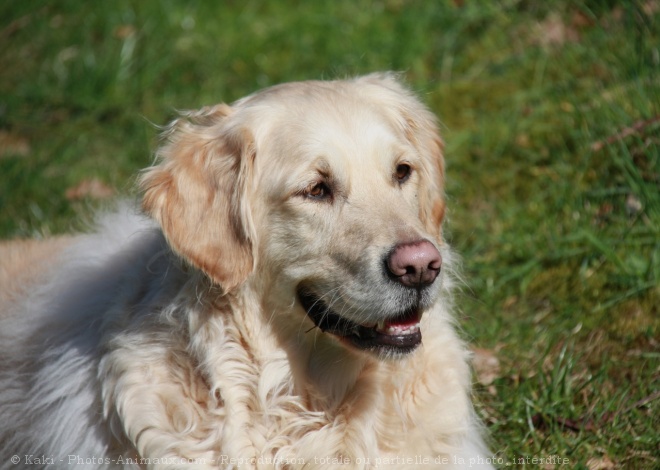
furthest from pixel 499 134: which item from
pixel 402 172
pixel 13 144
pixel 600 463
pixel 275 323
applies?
pixel 13 144

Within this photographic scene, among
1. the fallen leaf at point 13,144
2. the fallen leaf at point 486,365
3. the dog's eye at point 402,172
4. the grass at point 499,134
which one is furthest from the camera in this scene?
the fallen leaf at point 13,144

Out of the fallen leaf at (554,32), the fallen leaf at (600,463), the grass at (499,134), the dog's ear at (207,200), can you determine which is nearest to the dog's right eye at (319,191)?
the dog's ear at (207,200)

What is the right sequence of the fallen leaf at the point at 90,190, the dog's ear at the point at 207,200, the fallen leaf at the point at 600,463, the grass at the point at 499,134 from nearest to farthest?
the dog's ear at the point at 207,200 → the fallen leaf at the point at 600,463 → the grass at the point at 499,134 → the fallen leaf at the point at 90,190

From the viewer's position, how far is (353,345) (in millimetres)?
3158

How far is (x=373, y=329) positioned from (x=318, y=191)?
0.54 meters

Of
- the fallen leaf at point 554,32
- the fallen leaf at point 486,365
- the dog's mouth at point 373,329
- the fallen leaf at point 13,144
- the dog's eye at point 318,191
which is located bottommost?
the fallen leaf at point 13,144

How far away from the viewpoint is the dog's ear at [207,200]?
3.12 meters

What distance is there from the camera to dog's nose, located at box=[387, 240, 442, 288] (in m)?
2.89

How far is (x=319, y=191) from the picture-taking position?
3160mm

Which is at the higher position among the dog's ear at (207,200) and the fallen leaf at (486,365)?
the dog's ear at (207,200)

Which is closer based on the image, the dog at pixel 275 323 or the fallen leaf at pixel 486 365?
the dog at pixel 275 323

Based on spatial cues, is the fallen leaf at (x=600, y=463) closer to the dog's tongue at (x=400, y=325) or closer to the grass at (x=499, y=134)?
the grass at (x=499, y=134)

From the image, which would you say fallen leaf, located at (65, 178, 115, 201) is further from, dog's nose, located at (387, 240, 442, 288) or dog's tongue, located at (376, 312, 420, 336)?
dog's nose, located at (387, 240, 442, 288)

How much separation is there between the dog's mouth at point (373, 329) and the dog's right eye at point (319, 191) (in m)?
0.35
